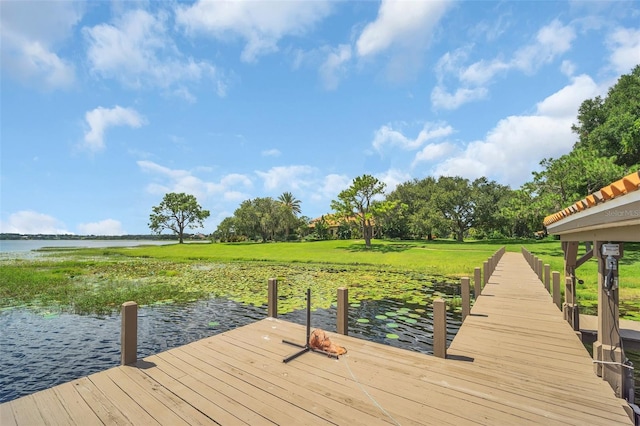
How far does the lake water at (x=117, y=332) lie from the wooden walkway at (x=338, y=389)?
153cm

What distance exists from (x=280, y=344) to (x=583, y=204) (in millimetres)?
5314

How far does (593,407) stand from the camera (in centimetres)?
378

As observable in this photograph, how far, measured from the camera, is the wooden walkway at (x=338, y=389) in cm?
350

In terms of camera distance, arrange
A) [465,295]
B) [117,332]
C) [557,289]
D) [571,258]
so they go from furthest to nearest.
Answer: [557,289], [117,332], [465,295], [571,258]

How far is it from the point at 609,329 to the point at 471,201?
51621mm

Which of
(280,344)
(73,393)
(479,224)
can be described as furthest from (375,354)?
(479,224)

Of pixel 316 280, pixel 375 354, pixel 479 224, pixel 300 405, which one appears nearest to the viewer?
pixel 300 405

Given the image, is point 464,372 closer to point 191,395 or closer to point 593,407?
point 593,407

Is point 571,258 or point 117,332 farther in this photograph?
point 117,332

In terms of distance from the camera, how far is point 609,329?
13.9ft

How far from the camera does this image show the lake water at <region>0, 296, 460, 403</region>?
6344 millimetres

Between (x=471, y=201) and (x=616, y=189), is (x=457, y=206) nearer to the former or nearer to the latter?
(x=471, y=201)

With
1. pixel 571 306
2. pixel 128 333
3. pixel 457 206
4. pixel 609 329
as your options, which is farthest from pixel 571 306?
pixel 457 206

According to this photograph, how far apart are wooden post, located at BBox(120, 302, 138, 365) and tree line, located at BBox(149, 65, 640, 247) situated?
1999 centimetres
